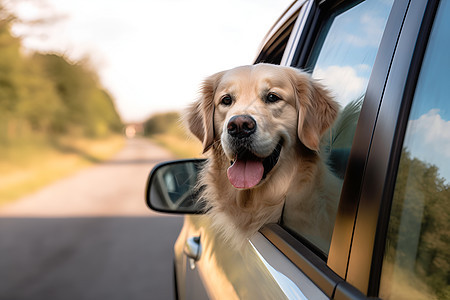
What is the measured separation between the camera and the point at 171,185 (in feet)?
10.2

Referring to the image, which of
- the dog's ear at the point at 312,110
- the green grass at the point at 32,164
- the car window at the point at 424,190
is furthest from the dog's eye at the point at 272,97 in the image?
the green grass at the point at 32,164

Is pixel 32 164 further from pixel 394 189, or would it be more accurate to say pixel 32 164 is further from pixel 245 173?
pixel 394 189

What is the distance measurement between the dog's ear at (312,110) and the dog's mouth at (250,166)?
14 centimetres

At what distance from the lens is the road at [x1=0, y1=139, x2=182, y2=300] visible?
4.86 m

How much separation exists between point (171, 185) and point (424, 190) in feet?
7.46

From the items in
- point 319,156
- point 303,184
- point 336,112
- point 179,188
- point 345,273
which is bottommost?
point 179,188

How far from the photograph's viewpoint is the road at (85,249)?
16.0 feet

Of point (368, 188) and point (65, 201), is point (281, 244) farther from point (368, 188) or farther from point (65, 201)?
point (65, 201)

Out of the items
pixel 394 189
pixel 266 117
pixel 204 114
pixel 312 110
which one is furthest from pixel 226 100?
pixel 394 189

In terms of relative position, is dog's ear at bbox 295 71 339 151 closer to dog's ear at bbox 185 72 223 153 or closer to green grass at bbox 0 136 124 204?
dog's ear at bbox 185 72 223 153

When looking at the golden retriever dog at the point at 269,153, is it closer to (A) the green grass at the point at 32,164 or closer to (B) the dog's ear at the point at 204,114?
(B) the dog's ear at the point at 204,114

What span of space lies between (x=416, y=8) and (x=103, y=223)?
7841 mm

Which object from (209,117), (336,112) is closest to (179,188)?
(209,117)

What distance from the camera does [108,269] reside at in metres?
5.54
